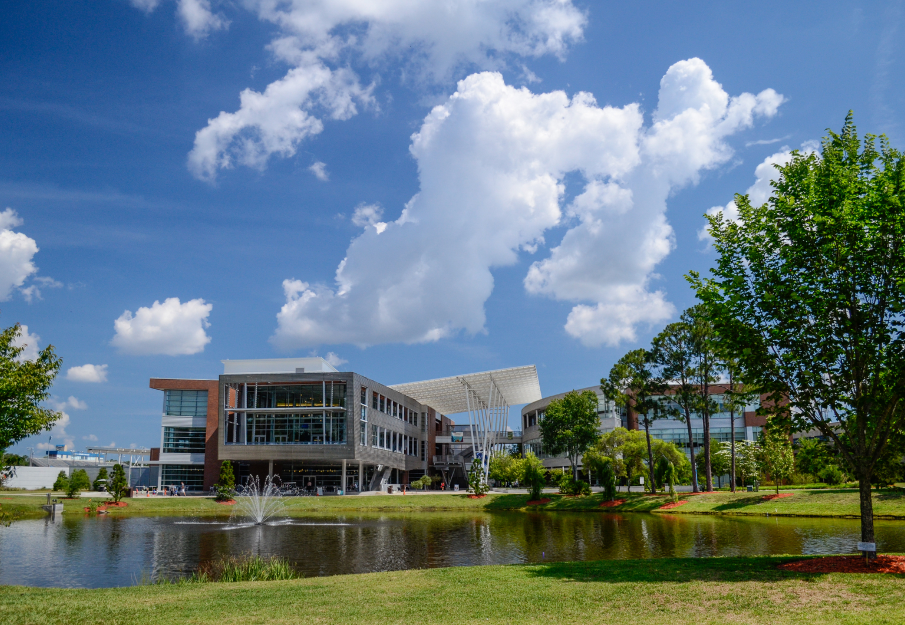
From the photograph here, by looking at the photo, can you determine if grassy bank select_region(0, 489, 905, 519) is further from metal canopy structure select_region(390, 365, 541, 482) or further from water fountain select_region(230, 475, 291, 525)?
metal canopy structure select_region(390, 365, 541, 482)

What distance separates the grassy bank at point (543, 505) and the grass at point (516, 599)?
2932 cm

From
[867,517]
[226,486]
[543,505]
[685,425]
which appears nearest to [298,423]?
[226,486]

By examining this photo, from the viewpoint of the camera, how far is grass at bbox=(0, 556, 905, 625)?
461 inches

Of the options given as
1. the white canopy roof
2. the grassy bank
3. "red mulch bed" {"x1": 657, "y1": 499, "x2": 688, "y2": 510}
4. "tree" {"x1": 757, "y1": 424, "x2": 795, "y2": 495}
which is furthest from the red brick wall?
"tree" {"x1": 757, "y1": 424, "x2": 795, "y2": 495}

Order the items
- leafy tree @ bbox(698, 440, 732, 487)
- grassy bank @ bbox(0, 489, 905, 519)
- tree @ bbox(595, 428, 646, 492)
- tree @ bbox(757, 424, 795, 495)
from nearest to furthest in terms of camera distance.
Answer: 1. grassy bank @ bbox(0, 489, 905, 519)
2. tree @ bbox(757, 424, 795, 495)
3. tree @ bbox(595, 428, 646, 492)
4. leafy tree @ bbox(698, 440, 732, 487)

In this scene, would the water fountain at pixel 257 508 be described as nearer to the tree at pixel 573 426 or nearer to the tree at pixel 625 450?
the tree at pixel 573 426

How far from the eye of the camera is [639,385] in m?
55.7

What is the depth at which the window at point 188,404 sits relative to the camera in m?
77.3

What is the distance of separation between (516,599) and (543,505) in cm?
4287

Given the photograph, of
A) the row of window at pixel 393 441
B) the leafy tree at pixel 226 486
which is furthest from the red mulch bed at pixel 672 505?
the leafy tree at pixel 226 486

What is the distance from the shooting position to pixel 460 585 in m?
15.3

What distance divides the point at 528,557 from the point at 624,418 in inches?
2501

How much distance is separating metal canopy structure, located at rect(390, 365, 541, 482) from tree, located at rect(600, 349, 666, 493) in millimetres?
19786

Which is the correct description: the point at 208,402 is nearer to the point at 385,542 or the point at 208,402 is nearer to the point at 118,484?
the point at 118,484
